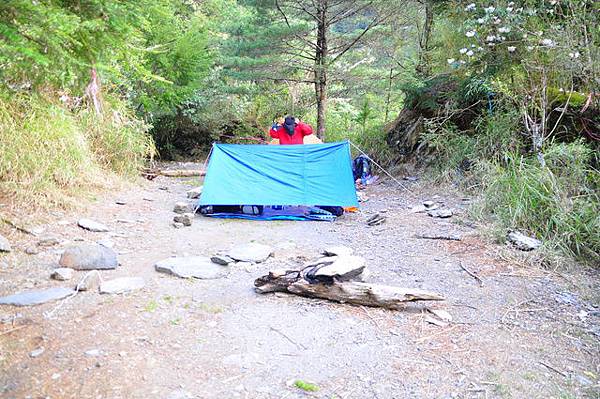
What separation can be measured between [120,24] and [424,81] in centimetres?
634

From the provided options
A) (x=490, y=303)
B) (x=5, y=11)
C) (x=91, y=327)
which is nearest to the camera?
(x=5, y=11)

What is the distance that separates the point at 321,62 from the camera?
8773 millimetres

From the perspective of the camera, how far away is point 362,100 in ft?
35.2

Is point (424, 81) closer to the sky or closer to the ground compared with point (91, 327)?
closer to the sky

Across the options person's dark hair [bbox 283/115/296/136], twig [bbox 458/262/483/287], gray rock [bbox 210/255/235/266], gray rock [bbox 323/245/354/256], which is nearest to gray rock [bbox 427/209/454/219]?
twig [bbox 458/262/483/287]

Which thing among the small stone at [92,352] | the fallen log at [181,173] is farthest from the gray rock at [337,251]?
the fallen log at [181,173]

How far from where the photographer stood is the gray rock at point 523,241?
4.00 m

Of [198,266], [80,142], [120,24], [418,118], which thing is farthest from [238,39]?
[120,24]

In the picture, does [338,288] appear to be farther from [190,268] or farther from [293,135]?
[293,135]

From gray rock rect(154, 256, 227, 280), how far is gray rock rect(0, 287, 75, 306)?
2.24ft

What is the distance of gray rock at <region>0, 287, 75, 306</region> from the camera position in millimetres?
2699

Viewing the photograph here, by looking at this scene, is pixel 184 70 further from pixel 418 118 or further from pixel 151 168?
pixel 418 118

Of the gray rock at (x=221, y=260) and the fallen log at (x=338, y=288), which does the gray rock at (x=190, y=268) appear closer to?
the gray rock at (x=221, y=260)

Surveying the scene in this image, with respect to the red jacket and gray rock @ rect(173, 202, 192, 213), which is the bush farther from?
gray rock @ rect(173, 202, 192, 213)
